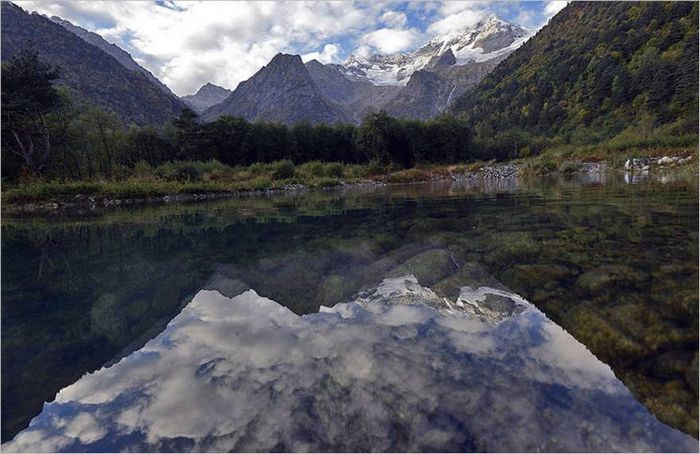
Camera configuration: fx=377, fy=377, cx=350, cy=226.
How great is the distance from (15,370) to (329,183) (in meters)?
33.9

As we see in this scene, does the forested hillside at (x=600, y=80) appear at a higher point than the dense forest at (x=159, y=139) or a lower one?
higher

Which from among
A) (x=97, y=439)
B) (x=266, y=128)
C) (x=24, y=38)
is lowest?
(x=97, y=439)

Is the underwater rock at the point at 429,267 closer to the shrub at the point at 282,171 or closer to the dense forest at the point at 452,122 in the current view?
the dense forest at the point at 452,122

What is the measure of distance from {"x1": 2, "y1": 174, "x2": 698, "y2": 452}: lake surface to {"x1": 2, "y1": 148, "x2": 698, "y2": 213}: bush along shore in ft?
67.2

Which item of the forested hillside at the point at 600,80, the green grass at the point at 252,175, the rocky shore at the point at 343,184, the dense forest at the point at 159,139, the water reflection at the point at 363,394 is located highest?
the forested hillside at the point at 600,80

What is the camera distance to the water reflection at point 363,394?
200 cm

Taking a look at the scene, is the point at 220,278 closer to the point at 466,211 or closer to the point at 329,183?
the point at 466,211

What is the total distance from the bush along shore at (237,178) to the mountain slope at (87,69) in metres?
77.2

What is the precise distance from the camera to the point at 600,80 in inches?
3305

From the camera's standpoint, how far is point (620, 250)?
17.1 ft

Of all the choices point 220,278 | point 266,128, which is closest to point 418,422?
point 220,278

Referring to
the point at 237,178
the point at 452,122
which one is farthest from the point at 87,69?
the point at 452,122

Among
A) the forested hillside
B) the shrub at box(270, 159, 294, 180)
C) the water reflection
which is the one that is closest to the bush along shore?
the shrub at box(270, 159, 294, 180)

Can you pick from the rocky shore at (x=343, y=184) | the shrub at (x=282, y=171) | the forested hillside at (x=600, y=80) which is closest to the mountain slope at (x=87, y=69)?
the shrub at (x=282, y=171)
